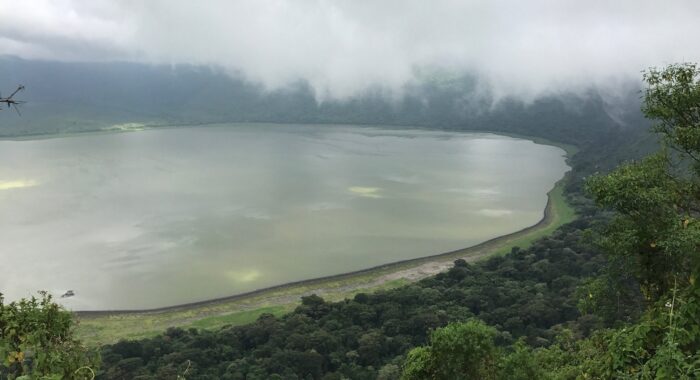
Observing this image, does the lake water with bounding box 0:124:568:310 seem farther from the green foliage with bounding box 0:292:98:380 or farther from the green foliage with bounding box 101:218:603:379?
the green foliage with bounding box 0:292:98:380

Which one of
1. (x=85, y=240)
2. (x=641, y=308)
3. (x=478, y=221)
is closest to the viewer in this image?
(x=641, y=308)

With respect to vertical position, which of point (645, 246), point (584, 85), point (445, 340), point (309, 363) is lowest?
point (309, 363)

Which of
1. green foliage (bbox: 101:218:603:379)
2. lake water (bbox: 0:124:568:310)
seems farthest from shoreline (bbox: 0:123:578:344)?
green foliage (bbox: 101:218:603:379)

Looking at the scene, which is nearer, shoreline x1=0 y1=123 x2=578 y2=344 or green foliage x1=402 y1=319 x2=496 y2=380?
green foliage x1=402 y1=319 x2=496 y2=380

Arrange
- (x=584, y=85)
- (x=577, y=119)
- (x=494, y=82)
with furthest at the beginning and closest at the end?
(x=494, y=82)
(x=584, y=85)
(x=577, y=119)

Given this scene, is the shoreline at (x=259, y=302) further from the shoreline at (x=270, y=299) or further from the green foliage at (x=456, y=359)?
the green foliage at (x=456, y=359)

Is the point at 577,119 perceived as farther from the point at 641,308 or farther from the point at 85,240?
the point at 641,308

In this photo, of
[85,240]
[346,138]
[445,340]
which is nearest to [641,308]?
[445,340]
